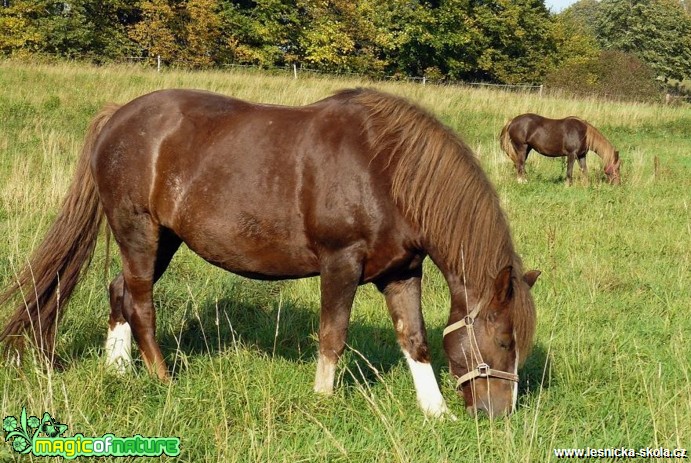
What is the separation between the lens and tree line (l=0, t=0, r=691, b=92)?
90.8 ft

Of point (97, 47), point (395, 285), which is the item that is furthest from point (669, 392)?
point (97, 47)

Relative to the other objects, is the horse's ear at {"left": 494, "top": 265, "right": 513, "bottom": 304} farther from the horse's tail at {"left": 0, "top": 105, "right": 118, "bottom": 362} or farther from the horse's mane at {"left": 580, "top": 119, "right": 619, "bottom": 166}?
the horse's mane at {"left": 580, "top": 119, "right": 619, "bottom": 166}

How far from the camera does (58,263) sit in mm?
3955

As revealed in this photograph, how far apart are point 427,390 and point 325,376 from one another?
0.57 metres

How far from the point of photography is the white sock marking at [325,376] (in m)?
3.43

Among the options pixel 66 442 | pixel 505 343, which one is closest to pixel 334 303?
pixel 505 343

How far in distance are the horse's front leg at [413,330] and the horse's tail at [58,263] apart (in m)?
1.97

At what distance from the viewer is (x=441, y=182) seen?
328 cm

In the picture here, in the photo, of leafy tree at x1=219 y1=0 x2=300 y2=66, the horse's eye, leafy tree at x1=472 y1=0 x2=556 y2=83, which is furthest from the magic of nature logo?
leafy tree at x1=472 y1=0 x2=556 y2=83

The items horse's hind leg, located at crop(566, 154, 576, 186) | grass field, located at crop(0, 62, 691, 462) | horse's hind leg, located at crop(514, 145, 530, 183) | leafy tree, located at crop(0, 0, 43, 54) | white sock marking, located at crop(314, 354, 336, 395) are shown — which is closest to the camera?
grass field, located at crop(0, 62, 691, 462)

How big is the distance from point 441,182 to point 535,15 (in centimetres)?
4364

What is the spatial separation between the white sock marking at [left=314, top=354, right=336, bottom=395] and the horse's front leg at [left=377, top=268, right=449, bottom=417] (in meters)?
0.44

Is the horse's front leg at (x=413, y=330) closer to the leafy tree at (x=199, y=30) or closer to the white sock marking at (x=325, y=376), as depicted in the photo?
the white sock marking at (x=325, y=376)

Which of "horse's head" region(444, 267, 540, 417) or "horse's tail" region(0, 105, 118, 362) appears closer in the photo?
"horse's head" region(444, 267, 540, 417)
